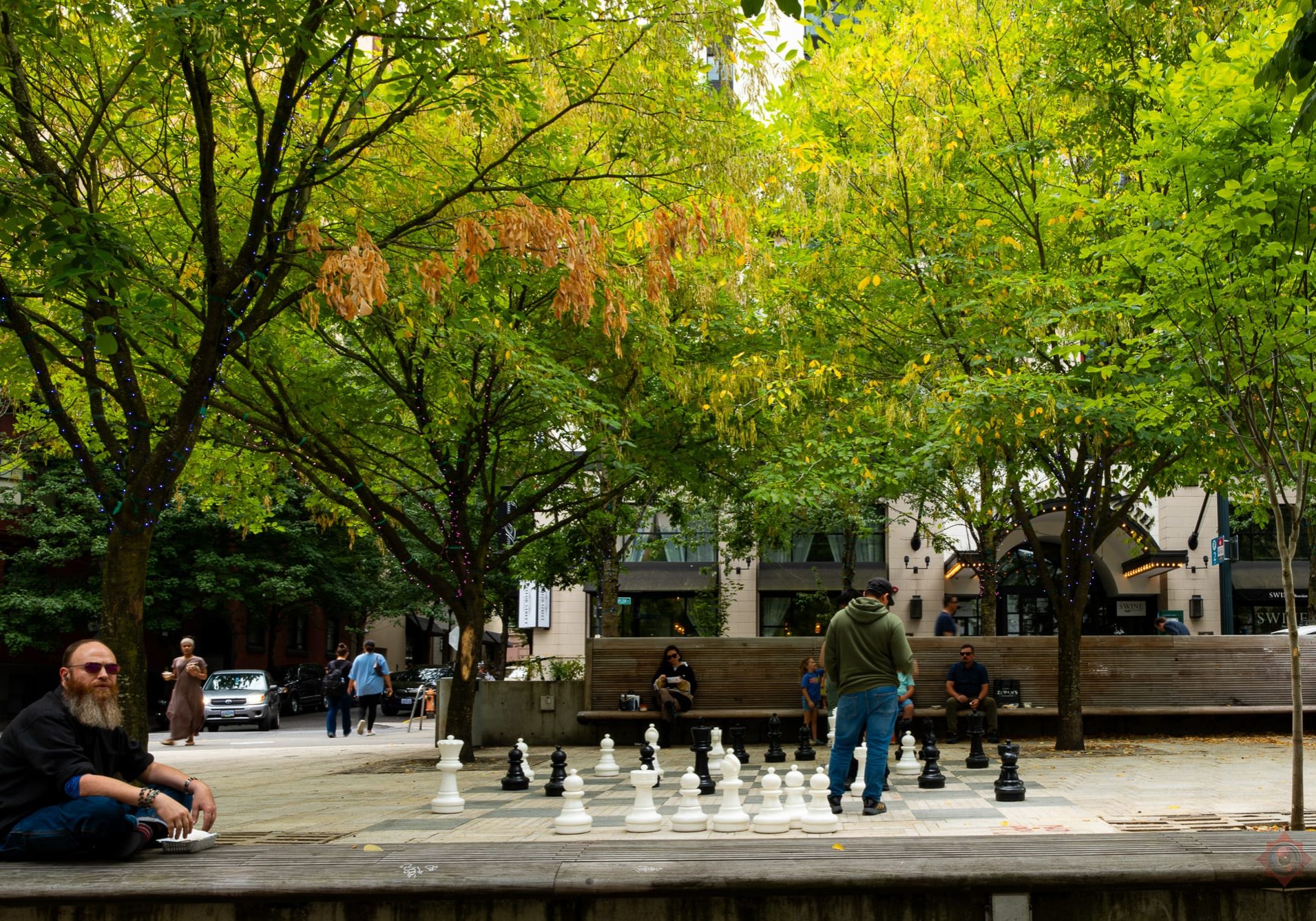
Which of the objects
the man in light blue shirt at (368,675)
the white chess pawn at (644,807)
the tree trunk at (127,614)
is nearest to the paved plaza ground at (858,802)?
the white chess pawn at (644,807)

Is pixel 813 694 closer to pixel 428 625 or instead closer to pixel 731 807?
pixel 731 807

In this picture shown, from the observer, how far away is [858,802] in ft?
32.3

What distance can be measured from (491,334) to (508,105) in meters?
2.42

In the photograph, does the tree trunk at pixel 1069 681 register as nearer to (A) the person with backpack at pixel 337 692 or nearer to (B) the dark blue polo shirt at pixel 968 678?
(B) the dark blue polo shirt at pixel 968 678

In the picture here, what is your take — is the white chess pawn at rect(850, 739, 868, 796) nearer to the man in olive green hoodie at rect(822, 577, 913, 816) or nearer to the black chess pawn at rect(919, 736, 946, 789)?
the man in olive green hoodie at rect(822, 577, 913, 816)

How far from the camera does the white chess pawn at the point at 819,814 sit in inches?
315

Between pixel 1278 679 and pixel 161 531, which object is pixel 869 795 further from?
pixel 161 531

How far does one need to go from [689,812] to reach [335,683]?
18.9 meters

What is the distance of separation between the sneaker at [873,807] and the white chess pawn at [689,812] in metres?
1.42

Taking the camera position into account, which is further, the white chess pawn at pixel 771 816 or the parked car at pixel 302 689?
the parked car at pixel 302 689

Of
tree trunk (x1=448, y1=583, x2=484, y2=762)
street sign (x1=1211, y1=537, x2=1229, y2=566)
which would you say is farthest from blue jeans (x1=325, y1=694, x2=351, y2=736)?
street sign (x1=1211, y1=537, x2=1229, y2=566)

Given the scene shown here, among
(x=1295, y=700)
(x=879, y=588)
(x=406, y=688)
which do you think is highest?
(x=879, y=588)

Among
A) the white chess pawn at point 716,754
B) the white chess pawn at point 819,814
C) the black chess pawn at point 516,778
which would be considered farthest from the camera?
the white chess pawn at point 716,754

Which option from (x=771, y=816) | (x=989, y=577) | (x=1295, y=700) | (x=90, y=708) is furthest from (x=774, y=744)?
(x=989, y=577)
